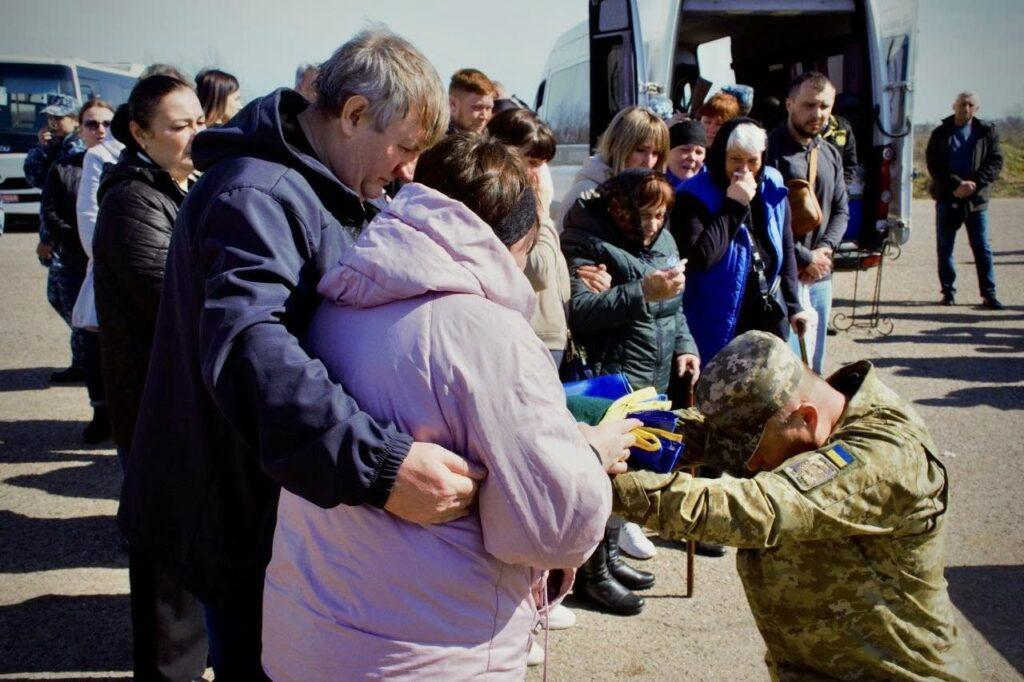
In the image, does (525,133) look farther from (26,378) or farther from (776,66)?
(776,66)

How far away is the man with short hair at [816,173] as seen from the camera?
522cm

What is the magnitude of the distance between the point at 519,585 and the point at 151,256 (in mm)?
2017

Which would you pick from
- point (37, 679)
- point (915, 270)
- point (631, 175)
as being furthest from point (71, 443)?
point (915, 270)

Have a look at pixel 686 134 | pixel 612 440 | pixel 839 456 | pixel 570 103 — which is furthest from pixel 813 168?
pixel 570 103

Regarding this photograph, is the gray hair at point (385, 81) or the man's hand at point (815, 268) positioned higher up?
the gray hair at point (385, 81)

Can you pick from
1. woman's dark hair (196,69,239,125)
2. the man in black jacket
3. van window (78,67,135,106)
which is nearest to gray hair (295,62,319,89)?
woman's dark hair (196,69,239,125)

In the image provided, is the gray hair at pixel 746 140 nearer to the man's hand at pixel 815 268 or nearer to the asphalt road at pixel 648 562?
the man's hand at pixel 815 268

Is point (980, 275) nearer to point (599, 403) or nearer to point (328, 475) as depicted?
point (599, 403)

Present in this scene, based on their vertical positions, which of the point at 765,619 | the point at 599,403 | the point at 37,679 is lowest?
the point at 37,679

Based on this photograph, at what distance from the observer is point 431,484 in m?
1.43

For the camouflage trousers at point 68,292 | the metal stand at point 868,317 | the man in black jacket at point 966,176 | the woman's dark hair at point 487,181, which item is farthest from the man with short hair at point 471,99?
the man in black jacket at point 966,176

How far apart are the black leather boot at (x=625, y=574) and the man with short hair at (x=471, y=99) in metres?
2.36

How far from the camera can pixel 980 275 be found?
9.96 meters

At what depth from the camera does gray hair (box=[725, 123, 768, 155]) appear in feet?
13.6
